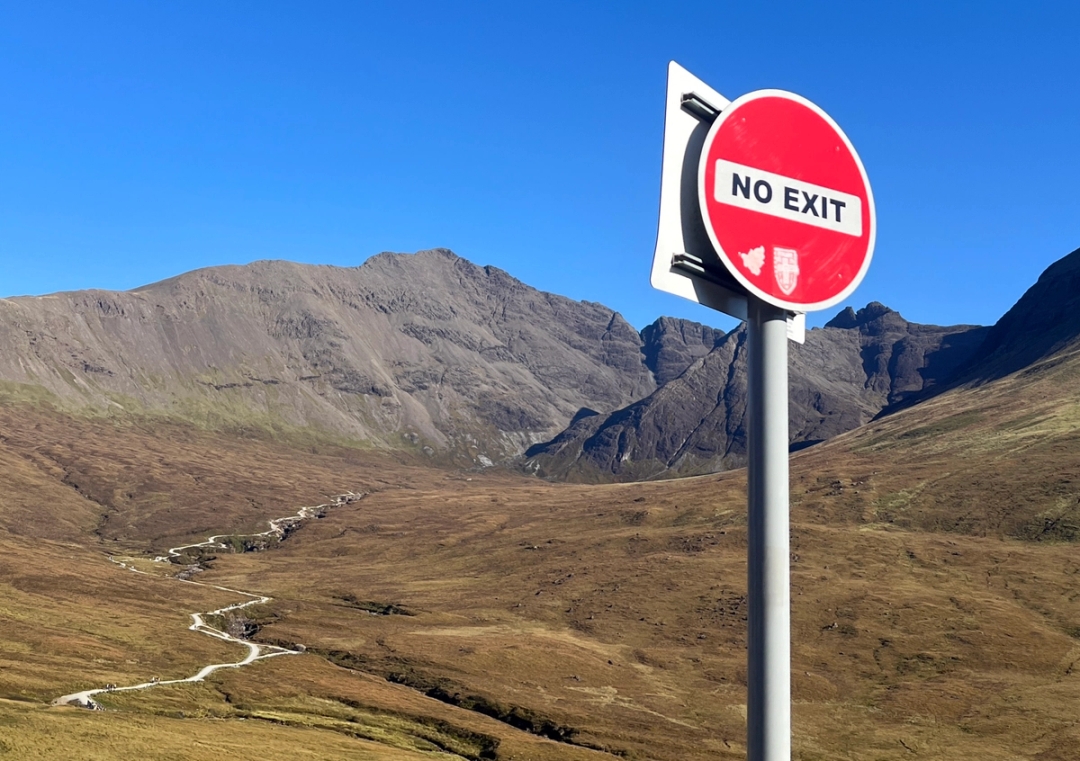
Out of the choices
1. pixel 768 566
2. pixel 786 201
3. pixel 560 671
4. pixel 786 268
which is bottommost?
pixel 560 671

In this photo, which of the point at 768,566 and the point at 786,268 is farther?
the point at 786,268

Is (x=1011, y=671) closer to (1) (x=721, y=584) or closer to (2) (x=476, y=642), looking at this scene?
(1) (x=721, y=584)

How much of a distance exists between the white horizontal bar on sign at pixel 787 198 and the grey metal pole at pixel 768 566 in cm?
109

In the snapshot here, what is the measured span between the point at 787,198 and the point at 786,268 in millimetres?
632

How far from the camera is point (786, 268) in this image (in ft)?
24.5

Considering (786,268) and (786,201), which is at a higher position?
(786,201)

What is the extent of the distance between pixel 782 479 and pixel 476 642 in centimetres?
15883

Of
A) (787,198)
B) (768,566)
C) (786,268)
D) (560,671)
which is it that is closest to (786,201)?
(787,198)

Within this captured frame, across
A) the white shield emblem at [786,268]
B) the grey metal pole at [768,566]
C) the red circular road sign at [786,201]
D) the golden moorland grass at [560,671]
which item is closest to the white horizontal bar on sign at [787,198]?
the red circular road sign at [786,201]

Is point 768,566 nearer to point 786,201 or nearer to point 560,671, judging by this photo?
point 786,201

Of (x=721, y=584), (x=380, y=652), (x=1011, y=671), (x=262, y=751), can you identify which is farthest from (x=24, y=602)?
(x=1011, y=671)

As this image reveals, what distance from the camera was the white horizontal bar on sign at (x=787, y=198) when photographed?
7.45 m

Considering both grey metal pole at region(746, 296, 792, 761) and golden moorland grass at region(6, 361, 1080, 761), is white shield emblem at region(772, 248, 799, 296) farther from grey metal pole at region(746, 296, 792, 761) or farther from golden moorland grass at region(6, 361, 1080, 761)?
golden moorland grass at region(6, 361, 1080, 761)

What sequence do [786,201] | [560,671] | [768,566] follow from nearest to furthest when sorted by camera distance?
[768,566], [786,201], [560,671]
